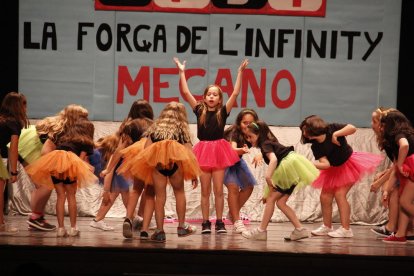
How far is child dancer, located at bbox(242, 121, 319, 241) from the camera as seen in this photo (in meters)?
6.25

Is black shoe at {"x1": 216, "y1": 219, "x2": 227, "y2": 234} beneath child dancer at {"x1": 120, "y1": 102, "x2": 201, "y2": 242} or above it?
beneath

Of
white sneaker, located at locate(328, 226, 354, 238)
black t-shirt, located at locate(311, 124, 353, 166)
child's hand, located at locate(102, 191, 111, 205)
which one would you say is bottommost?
white sneaker, located at locate(328, 226, 354, 238)

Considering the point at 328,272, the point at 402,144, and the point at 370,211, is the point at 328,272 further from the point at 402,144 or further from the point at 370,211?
the point at 370,211

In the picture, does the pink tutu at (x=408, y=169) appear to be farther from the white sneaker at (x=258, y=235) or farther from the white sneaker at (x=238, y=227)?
the white sneaker at (x=238, y=227)

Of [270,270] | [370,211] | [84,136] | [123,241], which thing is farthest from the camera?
[370,211]

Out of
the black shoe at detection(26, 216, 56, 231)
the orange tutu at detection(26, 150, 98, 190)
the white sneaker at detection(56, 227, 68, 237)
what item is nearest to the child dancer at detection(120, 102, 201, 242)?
the orange tutu at detection(26, 150, 98, 190)

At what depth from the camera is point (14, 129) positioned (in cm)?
643

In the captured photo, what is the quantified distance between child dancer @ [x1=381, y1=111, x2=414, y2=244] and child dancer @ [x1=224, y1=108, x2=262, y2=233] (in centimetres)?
131

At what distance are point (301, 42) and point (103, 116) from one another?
2614 millimetres

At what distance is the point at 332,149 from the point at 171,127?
65.5 inches

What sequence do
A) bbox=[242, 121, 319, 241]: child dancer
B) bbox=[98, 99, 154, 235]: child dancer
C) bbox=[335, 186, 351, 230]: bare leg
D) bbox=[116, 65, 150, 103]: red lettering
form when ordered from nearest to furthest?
bbox=[242, 121, 319, 241]: child dancer
bbox=[98, 99, 154, 235]: child dancer
bbox=[335, 186, 351, 230]: bare leg
bbox=[116, 65, 150, 103]: red lettering

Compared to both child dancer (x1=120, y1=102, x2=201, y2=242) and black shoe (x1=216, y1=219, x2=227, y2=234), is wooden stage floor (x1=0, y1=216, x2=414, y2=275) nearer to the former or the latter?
child dancer (x1=120, y1=102, x2=201, y2=242)

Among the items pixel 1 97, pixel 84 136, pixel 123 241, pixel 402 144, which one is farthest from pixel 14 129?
pixel 402 144

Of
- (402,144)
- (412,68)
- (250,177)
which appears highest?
(412,68)
